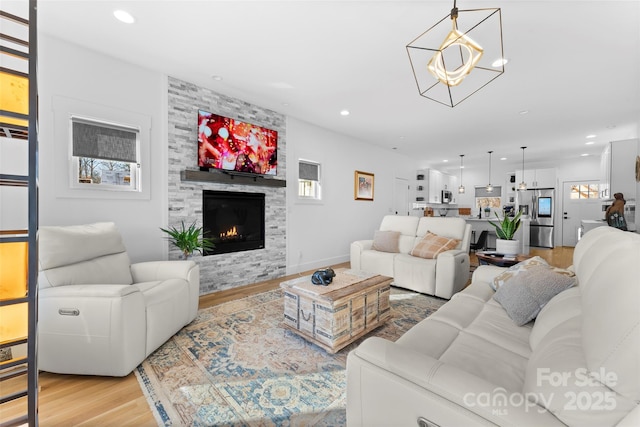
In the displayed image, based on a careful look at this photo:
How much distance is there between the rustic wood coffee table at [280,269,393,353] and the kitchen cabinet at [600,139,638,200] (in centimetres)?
540

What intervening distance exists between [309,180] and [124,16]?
3391 millimetres

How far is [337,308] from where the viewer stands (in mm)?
2139

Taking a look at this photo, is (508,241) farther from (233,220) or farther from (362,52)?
(233,220)

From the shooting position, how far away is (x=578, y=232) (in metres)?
7.62

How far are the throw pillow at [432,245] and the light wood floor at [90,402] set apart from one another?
3.33 m

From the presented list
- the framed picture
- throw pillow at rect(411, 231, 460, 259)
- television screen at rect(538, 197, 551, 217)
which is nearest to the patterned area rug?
throw pillow at rect(411, 231, 460, 259)

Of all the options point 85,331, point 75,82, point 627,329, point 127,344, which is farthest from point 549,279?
point 75,82

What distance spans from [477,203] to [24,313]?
11.2 m

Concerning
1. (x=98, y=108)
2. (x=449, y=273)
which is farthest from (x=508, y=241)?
(x=98, y=108)

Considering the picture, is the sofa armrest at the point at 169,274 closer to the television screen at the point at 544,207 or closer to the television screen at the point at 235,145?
the television screen at the point at 235,145

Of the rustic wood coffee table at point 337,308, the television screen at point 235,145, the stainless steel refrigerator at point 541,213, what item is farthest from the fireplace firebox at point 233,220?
the stainless steel refrigerator at point 541,213

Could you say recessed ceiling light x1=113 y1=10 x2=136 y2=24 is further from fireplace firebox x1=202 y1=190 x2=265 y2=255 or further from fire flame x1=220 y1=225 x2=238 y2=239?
fire flame x1=220 y1=225 x2=238 y2=239

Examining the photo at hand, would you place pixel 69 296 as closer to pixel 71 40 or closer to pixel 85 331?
pixel 85 331

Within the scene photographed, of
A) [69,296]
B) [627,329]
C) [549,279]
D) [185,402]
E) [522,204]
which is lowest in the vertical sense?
[185,402]
